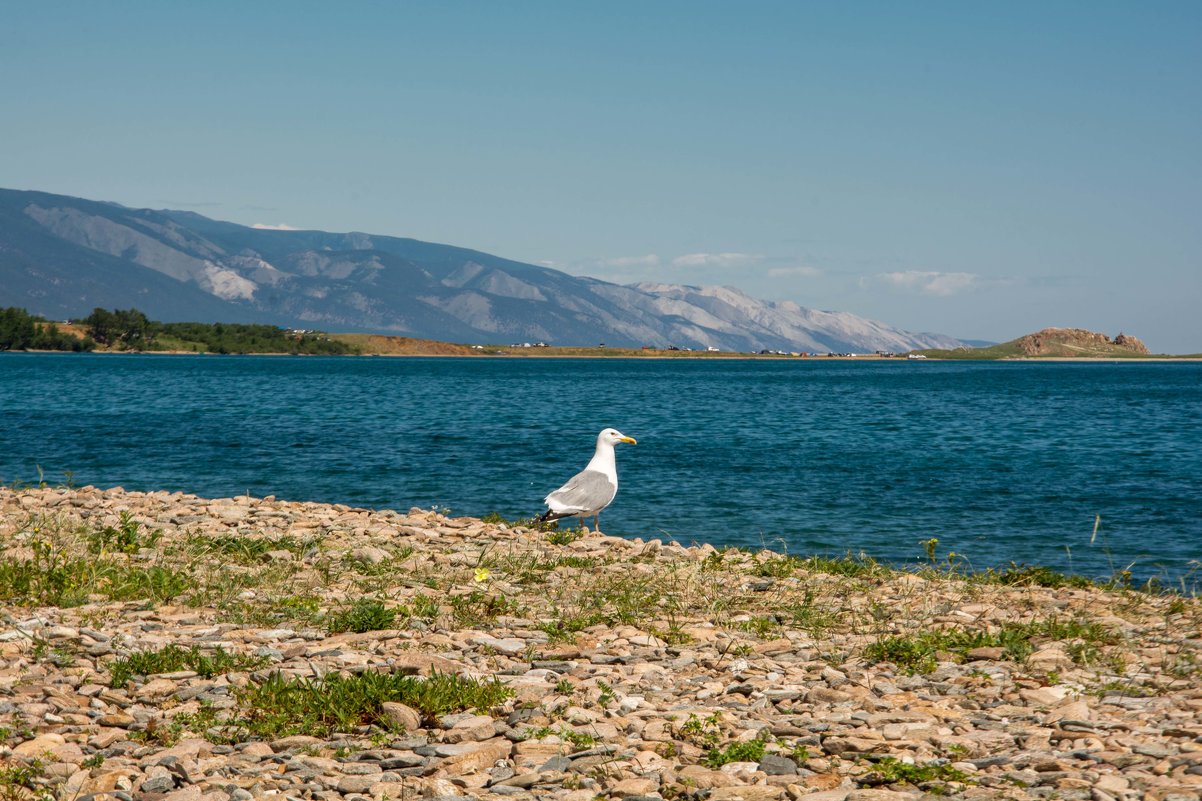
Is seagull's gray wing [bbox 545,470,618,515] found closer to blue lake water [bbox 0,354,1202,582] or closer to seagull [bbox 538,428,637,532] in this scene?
seagull [bbox 538,428,637,532]

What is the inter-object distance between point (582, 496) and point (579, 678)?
9.83 metres

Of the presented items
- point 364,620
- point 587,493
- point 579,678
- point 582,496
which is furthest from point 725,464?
point 579,678

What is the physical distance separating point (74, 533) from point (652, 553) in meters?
9.33

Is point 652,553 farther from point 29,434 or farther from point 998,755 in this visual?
point 29,434

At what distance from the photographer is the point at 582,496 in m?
19.6

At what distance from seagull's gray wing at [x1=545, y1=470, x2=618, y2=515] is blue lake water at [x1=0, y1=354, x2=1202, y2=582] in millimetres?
3499

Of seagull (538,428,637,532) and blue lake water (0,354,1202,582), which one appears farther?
blue lake water (0,354,1202,582)

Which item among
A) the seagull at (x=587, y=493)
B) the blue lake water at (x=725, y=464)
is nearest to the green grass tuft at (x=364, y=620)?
the seagull at (x=587, y=493)

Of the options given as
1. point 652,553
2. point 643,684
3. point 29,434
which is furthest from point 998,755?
point 29,434

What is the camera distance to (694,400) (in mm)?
97062

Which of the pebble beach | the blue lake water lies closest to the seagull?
the blue lake water

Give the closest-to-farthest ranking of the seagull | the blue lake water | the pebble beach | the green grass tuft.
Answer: the pebble beach, the green grass tuft, the seagull, the blue lake water

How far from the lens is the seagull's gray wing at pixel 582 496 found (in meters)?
19.4

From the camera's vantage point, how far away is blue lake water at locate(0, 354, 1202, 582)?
25984 mm
